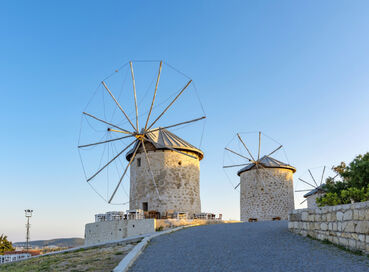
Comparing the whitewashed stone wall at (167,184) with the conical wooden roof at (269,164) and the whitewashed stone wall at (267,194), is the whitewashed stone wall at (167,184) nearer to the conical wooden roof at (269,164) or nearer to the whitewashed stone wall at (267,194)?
the whitewashed stone wall at (267,194)

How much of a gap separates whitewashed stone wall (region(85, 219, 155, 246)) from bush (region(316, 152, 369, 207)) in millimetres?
8397

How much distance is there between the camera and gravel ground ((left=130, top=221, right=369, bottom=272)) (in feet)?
21.2

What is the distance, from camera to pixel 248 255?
7523 mm

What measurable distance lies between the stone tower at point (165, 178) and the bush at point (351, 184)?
9.82 meters

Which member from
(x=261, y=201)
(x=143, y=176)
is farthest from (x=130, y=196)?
(x=261, y=201)

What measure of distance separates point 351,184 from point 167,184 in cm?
1126

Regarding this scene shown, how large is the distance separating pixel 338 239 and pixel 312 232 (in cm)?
123

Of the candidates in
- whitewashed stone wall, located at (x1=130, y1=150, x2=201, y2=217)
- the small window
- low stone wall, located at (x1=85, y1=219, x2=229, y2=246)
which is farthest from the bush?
the small window

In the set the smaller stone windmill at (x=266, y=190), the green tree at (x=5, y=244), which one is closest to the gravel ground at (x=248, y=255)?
the smaller stone windmill at (x=266, y=190)

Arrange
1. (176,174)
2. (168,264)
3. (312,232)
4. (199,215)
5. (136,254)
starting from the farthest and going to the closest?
(176,174) < (199,215) < (312,232) < (136,254) < (168,264)

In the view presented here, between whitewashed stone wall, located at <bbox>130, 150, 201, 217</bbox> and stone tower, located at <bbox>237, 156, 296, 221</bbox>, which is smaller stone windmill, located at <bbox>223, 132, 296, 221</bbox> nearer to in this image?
stone tower, located at <bbox>237, 156, 296, 221</bbox>

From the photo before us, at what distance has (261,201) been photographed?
94.8ft

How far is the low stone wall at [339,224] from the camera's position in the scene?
7.37 metres

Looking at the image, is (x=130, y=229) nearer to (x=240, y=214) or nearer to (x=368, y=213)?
(x=368, y=213)
